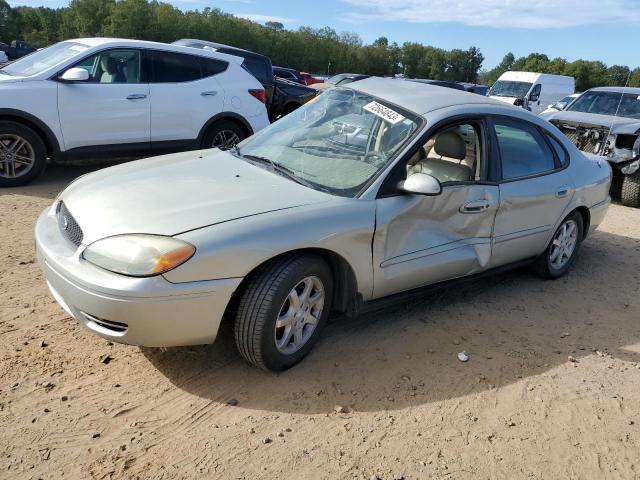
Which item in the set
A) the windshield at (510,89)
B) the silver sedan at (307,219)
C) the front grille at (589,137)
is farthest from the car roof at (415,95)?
the windshield at (510,89)

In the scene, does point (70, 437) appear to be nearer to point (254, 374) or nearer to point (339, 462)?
point (254, 374)

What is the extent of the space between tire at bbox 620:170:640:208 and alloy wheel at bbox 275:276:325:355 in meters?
7.23

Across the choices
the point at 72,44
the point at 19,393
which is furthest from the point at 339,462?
the point at 72,44

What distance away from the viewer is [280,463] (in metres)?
2.50

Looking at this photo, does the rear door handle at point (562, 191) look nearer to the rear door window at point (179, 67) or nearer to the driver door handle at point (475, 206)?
the driver door handle at point (475, 206)

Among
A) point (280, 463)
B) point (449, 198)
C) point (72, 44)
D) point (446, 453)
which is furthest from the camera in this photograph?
point (72, 44)

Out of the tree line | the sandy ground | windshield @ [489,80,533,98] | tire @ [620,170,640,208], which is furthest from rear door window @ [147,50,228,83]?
the tree line

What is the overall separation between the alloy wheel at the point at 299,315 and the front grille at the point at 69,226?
1.15 meters

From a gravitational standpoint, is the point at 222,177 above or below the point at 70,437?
above

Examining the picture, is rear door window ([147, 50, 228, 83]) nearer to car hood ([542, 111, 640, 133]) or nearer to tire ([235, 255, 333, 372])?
tire ([235, 255, 333, 372])

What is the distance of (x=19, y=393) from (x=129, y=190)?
1218 mm

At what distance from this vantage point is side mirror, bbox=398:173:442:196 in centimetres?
323

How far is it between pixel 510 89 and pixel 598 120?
11673mm

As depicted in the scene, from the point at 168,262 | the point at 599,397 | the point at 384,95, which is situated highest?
the point at 384,95
